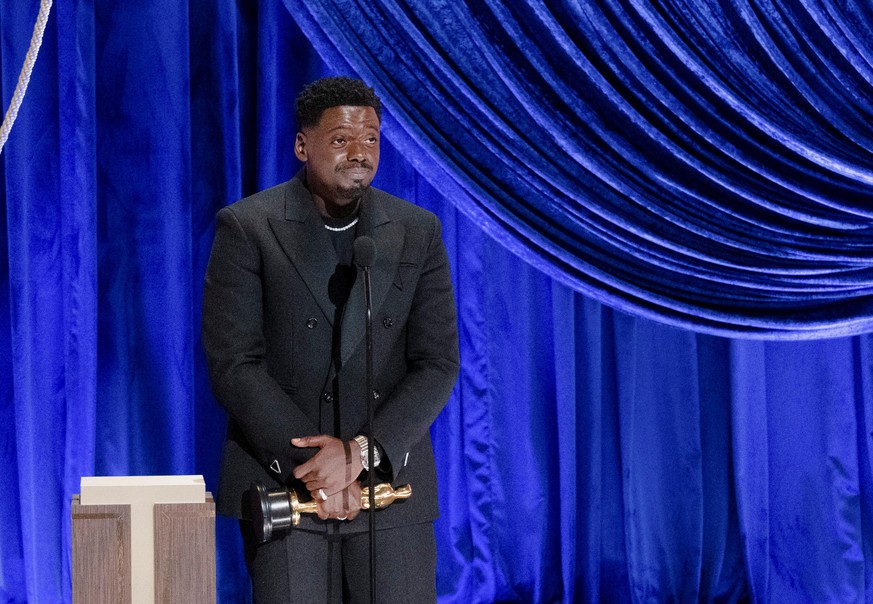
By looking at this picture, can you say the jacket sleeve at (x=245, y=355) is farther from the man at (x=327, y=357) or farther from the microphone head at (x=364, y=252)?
the microphone head at (x=364, y=252)

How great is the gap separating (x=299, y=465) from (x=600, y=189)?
1260 mm

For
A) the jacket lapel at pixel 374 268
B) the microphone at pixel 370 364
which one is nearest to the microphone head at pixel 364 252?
the microphone at pixel 370 364

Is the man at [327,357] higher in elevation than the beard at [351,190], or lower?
lower

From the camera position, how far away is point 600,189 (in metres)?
2.90

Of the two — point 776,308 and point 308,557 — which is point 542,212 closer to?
point 776,308

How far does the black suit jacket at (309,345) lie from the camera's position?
6.73 feet

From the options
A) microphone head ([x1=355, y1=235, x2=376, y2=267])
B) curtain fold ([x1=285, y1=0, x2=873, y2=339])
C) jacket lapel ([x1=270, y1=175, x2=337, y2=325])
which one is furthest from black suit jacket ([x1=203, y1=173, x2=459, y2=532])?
curtain fold ([x1=285, y1=0, x2=873, y2=339])

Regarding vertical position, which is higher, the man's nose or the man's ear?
the man's ear

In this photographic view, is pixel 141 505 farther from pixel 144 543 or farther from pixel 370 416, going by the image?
pixel 370 416

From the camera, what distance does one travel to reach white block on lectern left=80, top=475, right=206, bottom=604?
1.73 metres

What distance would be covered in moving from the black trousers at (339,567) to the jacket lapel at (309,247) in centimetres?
42

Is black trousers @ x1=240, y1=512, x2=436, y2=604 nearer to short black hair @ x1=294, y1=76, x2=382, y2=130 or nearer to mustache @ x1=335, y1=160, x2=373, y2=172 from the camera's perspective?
mustache @ x1=335, y1=160, x2=373, y2=172

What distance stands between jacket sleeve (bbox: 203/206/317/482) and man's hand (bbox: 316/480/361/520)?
3.5 inches

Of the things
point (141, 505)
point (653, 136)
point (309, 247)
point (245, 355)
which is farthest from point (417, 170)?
point (141, 505)
